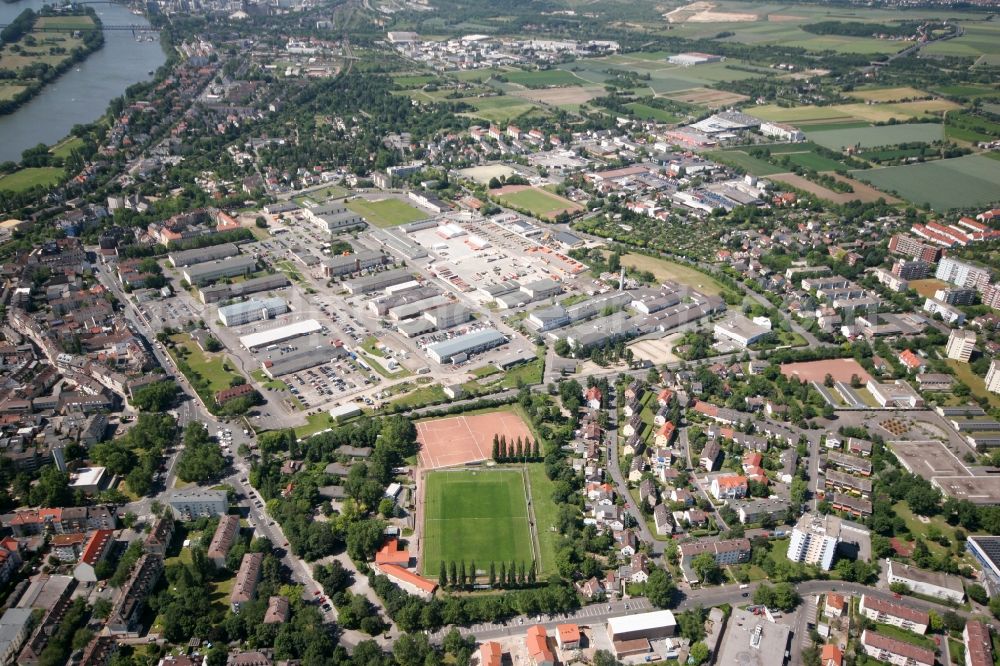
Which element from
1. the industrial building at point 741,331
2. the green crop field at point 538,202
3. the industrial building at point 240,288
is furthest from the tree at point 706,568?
the green crop field at point 538,202

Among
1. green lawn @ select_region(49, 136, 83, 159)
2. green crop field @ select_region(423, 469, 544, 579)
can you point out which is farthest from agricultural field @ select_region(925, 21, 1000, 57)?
green lawn @ select_region(49, 136, 83, 159)

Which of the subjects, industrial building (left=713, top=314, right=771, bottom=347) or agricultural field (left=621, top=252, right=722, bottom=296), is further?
agricultural field (left=621, top=252, right=722, bottom=296)

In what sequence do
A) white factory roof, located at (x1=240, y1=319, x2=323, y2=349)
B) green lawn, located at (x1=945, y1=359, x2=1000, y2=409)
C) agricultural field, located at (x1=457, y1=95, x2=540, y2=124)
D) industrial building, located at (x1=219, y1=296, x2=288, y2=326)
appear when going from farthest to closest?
agricultural field, located at (x1=457, y1=95, x2=540, y2=124)
industrial building, located at (x1=219, y1=296, x2=288, y2=326)
white factory roof, located at (x1=240, y1=319, x2=323, y2=349)
green lawn, located at (x1=945, y1=359, x2=1000, y2=409)

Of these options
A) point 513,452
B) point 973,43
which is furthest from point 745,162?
point 973,43

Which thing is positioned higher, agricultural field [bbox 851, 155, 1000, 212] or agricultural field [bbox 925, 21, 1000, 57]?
agricultural field [bbox 925, 21, 1000, 57]

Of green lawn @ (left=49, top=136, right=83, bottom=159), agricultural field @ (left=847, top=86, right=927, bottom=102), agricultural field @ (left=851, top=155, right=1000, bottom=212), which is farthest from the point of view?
agricultural field @ (left=847, top=86, right=927, bottom=102)

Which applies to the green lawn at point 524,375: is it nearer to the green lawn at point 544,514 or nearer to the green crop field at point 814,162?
the green lawn at point 544,514

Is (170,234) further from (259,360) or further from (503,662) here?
(503,662)

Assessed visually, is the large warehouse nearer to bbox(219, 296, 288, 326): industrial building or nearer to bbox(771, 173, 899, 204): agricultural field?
bbox(219, 296, 288, 326): industrial building
